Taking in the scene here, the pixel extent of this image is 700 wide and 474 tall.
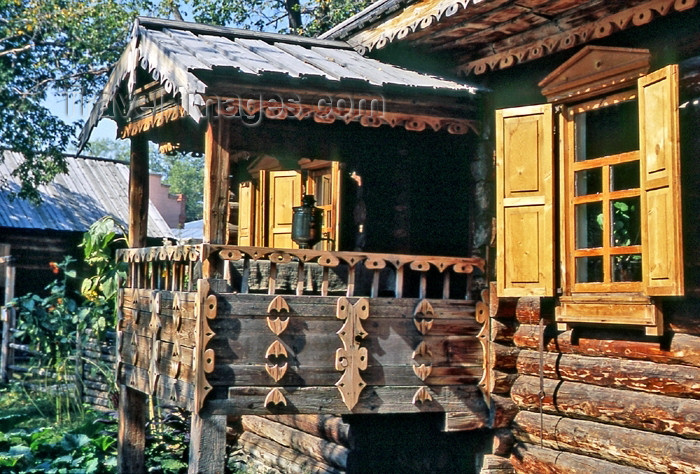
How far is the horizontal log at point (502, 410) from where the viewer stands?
8.05 metres

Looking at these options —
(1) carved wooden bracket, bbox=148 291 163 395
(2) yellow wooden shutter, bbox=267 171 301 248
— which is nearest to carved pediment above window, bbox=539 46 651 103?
(1) carved wooden bracket, bbox=148 291 163 395

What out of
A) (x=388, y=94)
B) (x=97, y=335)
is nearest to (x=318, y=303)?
(x=388, y=94)

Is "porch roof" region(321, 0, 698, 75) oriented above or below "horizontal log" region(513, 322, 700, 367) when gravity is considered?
above

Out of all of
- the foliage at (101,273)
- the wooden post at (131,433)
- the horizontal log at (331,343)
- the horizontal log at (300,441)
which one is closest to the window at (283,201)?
the horizontal log at (300,441)

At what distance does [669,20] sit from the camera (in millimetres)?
6738

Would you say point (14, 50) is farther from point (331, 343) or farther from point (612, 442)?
point (612, 442)

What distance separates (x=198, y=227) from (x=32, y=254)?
694cm

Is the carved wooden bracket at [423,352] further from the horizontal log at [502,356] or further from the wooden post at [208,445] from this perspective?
the wooden post at [208,445]

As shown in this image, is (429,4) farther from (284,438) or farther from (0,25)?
(0,25)

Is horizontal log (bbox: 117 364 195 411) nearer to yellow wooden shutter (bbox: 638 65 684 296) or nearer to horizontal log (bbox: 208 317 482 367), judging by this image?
horizontal log (bbox: 208 317 482 367)

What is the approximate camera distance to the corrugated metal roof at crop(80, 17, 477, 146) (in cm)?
720

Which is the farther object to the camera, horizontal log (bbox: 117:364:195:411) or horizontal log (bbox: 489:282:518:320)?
horizontal log (bbox: 489:282:518:320)

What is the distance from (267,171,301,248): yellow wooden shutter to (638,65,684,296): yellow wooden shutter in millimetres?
5628

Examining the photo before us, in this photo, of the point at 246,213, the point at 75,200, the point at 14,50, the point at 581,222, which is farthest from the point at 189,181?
the point at 581,222
